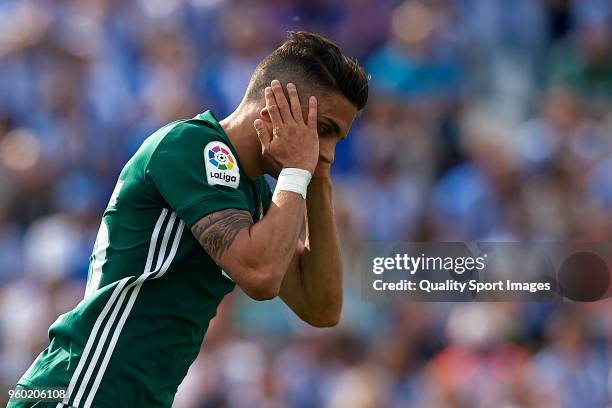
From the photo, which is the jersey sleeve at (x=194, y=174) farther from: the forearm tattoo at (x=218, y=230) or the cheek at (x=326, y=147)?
the cheek at (x=326, y=147)

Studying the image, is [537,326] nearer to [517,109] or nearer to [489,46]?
[517,109]

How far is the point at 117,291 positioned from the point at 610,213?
5.29 meters

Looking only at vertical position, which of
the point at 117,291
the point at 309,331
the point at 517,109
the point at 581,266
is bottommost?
the point at 117,291

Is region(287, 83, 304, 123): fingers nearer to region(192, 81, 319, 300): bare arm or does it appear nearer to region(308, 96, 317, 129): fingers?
region(308, 96, 317, 129): fingers

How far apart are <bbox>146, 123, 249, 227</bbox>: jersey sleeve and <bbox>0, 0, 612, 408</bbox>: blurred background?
4.29m

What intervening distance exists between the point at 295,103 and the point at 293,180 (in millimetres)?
303

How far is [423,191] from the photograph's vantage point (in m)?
8.52

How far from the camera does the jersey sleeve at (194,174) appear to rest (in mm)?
3410

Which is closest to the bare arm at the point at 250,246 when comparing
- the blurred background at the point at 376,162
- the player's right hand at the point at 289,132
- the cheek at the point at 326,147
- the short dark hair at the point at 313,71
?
the player's right hand at the point at 289,132

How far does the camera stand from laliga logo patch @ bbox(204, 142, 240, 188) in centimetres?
346

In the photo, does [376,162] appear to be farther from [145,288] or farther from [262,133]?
[145,288]

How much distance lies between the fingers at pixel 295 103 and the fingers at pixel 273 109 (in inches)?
2.2

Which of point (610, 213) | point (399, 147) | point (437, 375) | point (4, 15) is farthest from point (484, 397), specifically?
point (4, 15)

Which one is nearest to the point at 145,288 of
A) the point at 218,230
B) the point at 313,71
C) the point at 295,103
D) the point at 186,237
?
the point at 186,237
